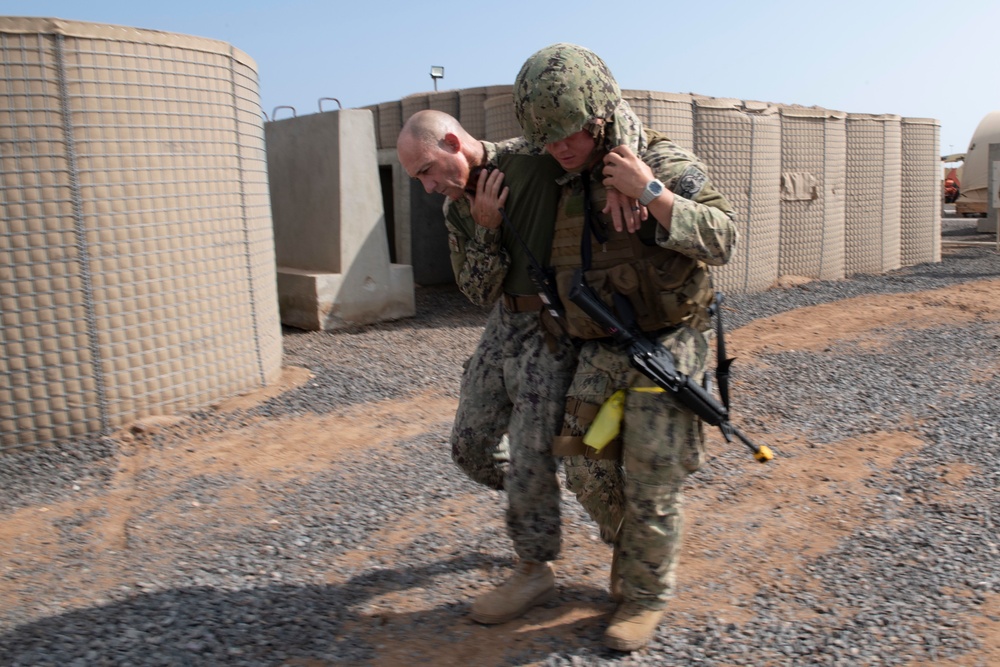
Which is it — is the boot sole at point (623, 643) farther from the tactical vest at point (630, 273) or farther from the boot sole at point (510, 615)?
the tactical vest at point (630, 273)

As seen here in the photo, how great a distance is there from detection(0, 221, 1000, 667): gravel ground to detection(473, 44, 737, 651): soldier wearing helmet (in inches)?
13.2

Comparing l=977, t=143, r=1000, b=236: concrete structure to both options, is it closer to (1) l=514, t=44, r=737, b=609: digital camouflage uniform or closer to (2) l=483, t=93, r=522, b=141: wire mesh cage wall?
(2) l=483, t=93, r=522, b=141: wire mesh cage wall

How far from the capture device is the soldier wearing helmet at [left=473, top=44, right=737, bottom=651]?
2.42 metres

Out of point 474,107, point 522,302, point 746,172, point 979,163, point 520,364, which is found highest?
point 474,107

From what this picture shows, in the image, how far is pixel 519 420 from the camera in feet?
9.21

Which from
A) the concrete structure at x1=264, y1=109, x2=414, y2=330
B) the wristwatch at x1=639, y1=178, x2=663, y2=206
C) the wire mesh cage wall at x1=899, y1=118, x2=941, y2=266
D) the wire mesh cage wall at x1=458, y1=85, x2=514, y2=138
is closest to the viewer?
the wristwatch at x1=639, y1=178, x2=663, y2=206

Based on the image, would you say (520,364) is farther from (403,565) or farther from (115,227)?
(115,227)

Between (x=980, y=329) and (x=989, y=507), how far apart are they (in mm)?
4907

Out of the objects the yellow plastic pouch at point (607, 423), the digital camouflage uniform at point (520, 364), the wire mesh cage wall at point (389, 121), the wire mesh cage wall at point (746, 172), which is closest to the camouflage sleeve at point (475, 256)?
the digital camouflage uniform at point (520, 364)

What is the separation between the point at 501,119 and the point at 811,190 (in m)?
4.70

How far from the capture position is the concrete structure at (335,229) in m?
8.12

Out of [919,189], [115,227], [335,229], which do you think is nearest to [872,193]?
[919,189]

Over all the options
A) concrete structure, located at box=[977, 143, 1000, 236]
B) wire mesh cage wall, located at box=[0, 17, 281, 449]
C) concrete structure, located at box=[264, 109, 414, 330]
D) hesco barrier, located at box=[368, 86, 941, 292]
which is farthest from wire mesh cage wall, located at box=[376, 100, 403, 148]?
concrete structure, located at box=[977, 143, 1000, 236]

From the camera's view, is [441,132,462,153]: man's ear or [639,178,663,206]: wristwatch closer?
[639,178,663,206]: wristwatch
